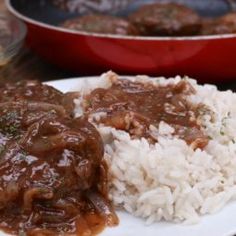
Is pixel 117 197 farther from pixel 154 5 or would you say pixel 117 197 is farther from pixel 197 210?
pixel 154 5

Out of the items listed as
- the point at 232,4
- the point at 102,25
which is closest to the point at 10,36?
the point at 102,25

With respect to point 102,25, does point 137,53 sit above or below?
above

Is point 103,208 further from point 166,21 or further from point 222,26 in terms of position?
point 166,21

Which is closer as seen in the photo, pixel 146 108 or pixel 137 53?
pixel 146 108

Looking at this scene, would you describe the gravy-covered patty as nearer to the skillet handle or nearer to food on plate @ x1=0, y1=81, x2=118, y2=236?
the skillet handle

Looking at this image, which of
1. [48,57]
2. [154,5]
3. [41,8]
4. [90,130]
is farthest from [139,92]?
[41,8]

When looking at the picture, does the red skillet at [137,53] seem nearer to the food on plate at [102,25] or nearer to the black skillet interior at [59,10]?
the food on plate at [102,25]
